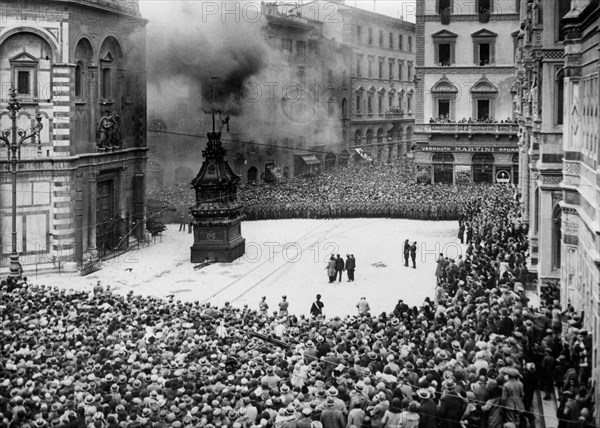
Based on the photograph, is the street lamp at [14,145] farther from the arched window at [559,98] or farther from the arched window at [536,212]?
the arched window at [536,212]

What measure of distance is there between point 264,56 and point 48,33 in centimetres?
2496

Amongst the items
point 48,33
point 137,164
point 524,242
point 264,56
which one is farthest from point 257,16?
point 524,242

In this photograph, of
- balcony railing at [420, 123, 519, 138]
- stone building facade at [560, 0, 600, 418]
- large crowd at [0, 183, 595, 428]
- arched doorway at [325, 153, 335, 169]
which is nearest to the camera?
large crowd at [0, 183, 595, 428]

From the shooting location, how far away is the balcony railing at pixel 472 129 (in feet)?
197

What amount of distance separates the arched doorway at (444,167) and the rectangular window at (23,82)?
32.8 metres

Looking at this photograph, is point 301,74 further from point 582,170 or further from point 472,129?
point 582,170

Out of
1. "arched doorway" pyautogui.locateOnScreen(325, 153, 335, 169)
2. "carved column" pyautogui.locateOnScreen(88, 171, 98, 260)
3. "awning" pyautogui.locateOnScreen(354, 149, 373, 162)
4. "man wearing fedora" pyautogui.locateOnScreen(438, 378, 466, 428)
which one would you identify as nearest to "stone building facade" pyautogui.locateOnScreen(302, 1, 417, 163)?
"awning" pyautogui.locateOnScreen(354, 149, 373, 162)

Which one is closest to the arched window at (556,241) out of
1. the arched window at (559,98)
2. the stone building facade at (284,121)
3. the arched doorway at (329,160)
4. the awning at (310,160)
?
the arched window at (559,98)

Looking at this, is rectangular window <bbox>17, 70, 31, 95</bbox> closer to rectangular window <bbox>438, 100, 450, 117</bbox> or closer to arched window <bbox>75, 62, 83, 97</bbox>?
arched window <bbox>75, 62, 83, 97</bbox>

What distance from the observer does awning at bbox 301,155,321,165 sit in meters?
72.2

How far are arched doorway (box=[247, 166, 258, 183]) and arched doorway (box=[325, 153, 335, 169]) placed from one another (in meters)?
10.6

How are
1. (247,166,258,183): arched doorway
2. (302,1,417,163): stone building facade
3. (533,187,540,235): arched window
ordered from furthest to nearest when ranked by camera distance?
(302,1,417,163): stone building facade
(247,166,258,183): arched doorway
(533,187,540,235): arched window

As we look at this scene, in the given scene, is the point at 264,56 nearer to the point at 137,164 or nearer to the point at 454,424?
the point at 137,164

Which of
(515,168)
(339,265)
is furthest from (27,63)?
(515,168)
